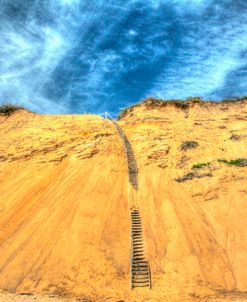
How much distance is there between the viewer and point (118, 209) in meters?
19.0

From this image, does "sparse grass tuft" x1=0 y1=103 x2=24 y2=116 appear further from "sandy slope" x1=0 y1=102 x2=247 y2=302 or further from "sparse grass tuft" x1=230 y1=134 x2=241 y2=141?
"sparse grass tuft" x1=230 y1=134 x2=241 y2=141

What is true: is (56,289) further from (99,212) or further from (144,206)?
(144,206)

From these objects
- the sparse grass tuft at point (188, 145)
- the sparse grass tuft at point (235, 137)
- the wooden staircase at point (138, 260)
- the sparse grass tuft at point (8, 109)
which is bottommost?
the wooden staircase at point (138, 260)

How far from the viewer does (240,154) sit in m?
22.5

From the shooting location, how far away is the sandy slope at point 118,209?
49.1ft

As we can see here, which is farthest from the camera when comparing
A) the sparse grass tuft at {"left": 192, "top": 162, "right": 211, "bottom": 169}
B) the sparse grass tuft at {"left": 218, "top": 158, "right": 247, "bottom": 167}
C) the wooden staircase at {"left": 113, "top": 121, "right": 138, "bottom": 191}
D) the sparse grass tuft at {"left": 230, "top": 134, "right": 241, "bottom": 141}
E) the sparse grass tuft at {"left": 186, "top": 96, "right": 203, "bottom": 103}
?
the sparse grass tuft at {"left": 186, "top": 96, "right": 203, "bottom": 103}

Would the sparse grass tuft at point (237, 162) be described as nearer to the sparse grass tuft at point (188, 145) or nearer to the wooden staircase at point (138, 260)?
the sparse grass tuft at point (188, 145)

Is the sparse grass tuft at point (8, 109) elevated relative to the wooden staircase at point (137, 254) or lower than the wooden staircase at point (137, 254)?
elevated

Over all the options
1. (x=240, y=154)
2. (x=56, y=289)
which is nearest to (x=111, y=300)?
(x=56, y=289)

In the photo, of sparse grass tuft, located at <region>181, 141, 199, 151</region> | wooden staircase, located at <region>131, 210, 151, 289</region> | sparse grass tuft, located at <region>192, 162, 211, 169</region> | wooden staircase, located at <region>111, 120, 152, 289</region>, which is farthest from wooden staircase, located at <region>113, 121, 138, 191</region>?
sparse grass tuft, located at <region>192, 162, 211, 169</region>

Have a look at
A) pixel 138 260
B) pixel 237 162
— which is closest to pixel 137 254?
pixel 138 260

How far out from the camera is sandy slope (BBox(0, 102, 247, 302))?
15.0m

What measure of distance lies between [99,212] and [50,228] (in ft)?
8.32

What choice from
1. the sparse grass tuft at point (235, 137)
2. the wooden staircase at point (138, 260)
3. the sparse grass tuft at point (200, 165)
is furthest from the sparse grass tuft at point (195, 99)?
the wooden staircase at point (138, 260)
